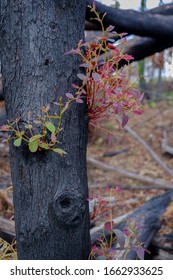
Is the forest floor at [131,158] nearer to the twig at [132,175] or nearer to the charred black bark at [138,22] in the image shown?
the twig at [132,175]

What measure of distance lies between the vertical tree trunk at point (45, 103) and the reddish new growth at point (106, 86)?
2.3 inches

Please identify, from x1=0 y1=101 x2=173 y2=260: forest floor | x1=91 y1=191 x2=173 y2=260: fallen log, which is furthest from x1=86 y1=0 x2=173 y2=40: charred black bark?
x1=0 y1=101 x2=173 y2=260: forest floor

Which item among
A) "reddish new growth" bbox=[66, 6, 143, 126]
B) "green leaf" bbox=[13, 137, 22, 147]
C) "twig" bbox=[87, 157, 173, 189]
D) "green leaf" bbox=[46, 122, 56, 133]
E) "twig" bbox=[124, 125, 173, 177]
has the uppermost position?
"reddish new growth" bbox=[66, 6, 143, 126]

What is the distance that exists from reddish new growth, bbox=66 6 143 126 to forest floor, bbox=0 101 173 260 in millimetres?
2177

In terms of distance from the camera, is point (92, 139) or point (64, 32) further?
point (92, 139)

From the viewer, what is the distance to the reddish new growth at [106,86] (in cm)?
130

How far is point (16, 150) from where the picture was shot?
133cm

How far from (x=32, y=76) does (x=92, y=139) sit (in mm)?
5018

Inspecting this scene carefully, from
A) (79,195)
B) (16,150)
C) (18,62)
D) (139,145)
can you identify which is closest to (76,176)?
(79,195)

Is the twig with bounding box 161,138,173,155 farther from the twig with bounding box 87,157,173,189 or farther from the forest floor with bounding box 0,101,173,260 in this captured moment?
the twig with bounding box 87,157,173,189

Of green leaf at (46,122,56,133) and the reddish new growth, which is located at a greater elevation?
the reddish new growth

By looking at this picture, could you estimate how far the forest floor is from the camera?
4328 mm
